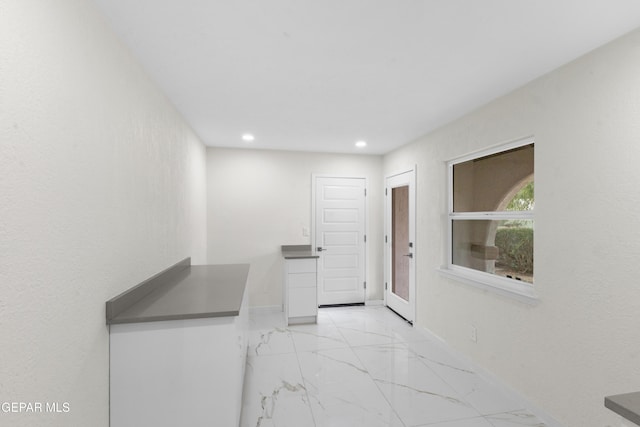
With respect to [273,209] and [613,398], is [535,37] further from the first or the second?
[273,209]

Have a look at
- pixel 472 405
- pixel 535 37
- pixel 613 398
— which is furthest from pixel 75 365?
pixel 535 37

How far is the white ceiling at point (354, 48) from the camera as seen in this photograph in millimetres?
1361

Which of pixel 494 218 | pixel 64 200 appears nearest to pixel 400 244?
pixel 494 218

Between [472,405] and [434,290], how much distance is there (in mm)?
1234

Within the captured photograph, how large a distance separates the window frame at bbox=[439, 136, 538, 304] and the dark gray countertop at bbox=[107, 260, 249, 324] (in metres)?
1.99

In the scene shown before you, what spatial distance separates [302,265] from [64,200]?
2917 mm

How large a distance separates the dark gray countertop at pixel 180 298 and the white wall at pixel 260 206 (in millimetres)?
1538

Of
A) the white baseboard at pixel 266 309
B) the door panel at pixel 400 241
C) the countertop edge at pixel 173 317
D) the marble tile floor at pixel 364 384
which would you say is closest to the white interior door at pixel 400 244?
the door panel at pixel 400 241

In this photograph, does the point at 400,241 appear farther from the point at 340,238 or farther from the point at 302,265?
the point at 302,265

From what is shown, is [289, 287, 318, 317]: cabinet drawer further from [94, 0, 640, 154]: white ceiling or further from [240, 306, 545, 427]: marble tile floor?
[94, 0, 640, 154]: white ceiling

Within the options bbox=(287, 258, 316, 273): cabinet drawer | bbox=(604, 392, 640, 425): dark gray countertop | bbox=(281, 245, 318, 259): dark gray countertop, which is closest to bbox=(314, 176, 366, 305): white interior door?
bbox=(281, 245, 318, 259): dark gray countertop

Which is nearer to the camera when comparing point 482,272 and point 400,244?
point 482,272

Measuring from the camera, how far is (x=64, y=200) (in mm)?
1078

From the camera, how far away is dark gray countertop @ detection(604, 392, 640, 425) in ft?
2.69
